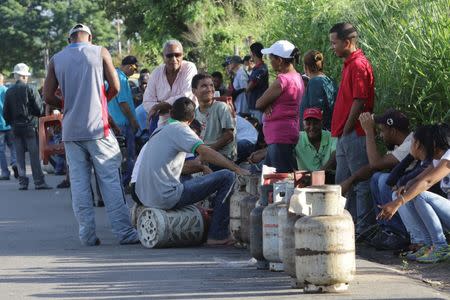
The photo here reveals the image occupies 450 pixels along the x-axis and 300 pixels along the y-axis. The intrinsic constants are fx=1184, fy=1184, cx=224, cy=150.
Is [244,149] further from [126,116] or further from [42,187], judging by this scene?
[42,187]

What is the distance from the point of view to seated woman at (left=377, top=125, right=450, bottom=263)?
932cm

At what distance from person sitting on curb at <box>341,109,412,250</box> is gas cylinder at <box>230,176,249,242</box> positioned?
37.4 inches

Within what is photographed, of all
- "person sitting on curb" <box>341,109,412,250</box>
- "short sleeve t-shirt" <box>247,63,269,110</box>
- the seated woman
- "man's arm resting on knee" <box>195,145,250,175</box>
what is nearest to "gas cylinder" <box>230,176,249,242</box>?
"man's arm resting on knee" <box>195,145,250,175</box>

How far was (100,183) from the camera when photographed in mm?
11797

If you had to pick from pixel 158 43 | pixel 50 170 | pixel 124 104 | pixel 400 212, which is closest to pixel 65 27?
pixel 158 43

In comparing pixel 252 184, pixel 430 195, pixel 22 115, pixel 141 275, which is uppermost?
pixel 22 115

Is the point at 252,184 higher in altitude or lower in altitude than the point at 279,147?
lower

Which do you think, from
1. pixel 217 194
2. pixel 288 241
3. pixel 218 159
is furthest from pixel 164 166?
pixel 288 241

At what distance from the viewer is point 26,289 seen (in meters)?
8.83

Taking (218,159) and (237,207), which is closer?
(237,207)

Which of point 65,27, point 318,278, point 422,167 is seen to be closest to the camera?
point 318,278

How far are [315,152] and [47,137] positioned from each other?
6240 mm

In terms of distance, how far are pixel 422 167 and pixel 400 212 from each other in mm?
426

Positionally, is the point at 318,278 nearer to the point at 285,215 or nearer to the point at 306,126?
the point at 285,215
